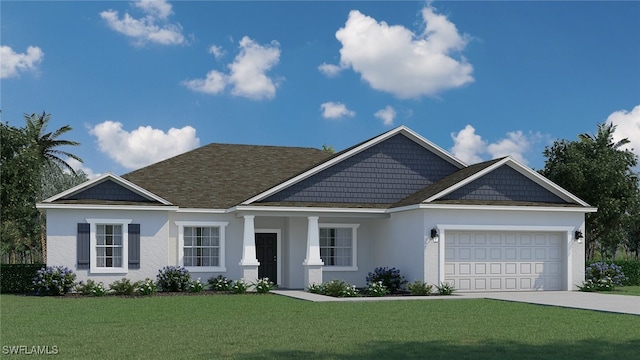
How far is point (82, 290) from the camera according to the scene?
78.1 feet

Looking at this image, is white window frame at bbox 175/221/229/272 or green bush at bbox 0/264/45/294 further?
green bush at bbox 0/264/45/294

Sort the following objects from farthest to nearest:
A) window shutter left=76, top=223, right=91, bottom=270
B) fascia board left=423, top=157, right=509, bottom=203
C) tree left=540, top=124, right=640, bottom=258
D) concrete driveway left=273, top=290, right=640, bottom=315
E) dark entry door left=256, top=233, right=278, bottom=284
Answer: tree left=540, top=124, right=640, bottom=258 < dark entry door left=256, top=233, right=278, bottom=284 < window shutter left=76, top=223, right=91, bottom=270 < fascia board left=423, top=157, right=509, bottom=203 < concrete driveway left=273, top=290, right=640, bottom=315

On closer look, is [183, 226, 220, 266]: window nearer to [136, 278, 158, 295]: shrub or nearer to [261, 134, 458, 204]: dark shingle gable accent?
[136, 278, 158, 295]: shrub

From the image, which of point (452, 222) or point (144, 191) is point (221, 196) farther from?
point (452, 222)

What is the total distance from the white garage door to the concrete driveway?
35.5 inches

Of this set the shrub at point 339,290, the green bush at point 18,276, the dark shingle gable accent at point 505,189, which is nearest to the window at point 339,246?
the shrub at point 339,290

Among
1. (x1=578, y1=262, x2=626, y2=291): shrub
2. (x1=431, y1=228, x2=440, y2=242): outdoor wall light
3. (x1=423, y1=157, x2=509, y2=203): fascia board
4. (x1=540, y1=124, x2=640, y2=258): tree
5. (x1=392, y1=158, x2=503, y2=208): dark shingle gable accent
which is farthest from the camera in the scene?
(x1=540, y1=124, x2=640, y2=258): tree

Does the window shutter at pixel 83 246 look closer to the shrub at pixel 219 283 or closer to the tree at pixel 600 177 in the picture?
the shrub at pixel 219 283

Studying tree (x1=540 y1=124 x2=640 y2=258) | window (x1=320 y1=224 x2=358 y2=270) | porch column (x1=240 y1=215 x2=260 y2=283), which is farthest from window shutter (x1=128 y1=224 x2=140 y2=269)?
tree (x1=540 y1=124 x2=640 y2=258)

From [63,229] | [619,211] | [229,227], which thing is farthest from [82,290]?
[619,211]

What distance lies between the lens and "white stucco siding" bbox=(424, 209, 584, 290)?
2416cm

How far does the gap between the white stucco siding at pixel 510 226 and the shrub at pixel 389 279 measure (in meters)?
1.37

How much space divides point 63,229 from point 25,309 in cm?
593

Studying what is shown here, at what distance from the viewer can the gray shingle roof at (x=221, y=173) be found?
89.2ft
